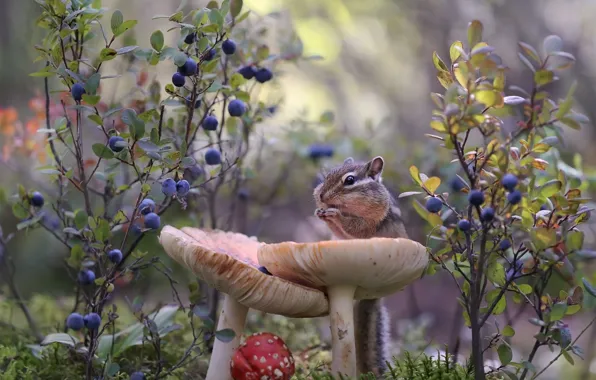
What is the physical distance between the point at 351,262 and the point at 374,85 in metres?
7.71

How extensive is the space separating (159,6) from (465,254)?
29.0 feet

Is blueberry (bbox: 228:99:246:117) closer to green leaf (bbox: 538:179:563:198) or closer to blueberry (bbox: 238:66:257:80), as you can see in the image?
blueberry (bbox: 238:66:257:80)

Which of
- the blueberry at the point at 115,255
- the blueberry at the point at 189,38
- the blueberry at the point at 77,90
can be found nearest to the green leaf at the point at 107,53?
the blueberry at the point at 77,90

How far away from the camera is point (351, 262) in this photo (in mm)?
1940

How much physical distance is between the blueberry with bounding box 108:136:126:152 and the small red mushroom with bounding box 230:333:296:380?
2.64ft

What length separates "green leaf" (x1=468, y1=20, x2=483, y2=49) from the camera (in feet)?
6.09

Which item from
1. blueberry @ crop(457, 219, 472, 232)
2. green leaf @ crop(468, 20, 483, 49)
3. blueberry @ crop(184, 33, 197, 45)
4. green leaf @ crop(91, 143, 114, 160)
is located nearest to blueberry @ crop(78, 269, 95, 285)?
green leaf @ crop(91, 143, 114, 160)

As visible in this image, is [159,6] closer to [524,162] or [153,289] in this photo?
[153,289]

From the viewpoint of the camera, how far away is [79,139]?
223cm

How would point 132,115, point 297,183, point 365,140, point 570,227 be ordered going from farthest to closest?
point 297,183 → point 365,140 → point 570,227 → point 132,115

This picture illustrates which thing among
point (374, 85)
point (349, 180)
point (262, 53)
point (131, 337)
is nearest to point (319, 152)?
point (262, 53)

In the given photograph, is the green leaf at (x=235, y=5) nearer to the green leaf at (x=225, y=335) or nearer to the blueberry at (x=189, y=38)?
the blueberry at (x=189, y=38)

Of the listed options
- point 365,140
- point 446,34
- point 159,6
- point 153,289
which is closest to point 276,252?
point 365,140

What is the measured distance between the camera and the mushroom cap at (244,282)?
198 centimetres
